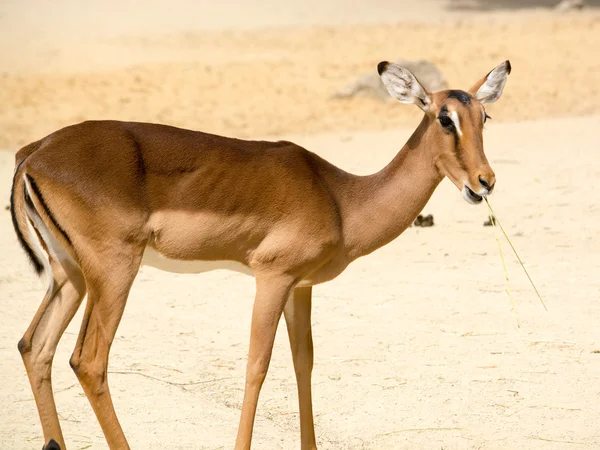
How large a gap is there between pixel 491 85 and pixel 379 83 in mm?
12217

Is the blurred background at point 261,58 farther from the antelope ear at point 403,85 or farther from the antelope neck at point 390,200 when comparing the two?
the antelope ear at point 403,85

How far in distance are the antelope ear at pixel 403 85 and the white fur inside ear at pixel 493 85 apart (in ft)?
1.04

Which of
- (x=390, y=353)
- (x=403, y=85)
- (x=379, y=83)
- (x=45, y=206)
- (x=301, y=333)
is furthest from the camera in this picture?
(x=379, y=83)

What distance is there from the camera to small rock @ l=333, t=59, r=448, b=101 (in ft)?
59.6

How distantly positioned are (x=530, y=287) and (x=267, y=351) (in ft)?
12.2

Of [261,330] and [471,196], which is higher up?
[471,196]

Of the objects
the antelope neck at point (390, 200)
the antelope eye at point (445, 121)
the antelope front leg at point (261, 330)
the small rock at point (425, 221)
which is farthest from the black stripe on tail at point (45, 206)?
the small rock at point (425, 221)

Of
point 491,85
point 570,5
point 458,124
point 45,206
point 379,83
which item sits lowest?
point 45,206

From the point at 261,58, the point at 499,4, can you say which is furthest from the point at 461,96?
the point at 499,4

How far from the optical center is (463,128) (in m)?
5.80

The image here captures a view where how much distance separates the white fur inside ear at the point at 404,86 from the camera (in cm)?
595

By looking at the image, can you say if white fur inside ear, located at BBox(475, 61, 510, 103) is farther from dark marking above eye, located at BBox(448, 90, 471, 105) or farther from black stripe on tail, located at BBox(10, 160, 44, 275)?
black stripe on tail, located at BBox(10, 160, 44, 275)

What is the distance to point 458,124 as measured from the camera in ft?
19.0

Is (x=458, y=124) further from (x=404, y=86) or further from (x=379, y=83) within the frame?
(x=379, y=83)
